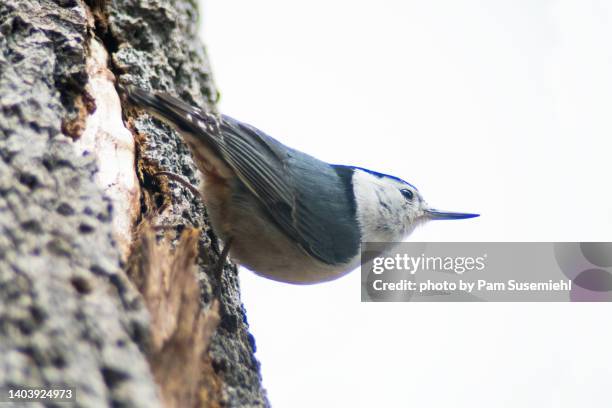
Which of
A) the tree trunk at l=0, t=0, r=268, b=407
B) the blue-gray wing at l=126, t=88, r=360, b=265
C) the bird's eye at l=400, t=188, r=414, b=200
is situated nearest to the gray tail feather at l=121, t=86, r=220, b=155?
the blue-gray wing at l=126, t=88, r=360, b=265

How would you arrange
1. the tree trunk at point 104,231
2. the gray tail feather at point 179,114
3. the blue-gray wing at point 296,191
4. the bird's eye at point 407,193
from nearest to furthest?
the tree trunk at point 104,231 < the gray tail feather at point 179,114 < the blue-gray wing at point 296,191 < the bird's eye at point 407,193

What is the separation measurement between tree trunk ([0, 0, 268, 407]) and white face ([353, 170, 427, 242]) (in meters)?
0.63

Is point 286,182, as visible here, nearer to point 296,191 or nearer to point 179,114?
point 296,191

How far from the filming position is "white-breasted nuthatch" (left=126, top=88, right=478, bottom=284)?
246 cm

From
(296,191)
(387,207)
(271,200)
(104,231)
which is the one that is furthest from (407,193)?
(104,231)

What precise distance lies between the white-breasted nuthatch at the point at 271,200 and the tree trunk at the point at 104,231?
10 cm

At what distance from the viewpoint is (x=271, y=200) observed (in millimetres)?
2598

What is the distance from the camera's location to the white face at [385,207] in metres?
2.99

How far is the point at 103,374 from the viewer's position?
1.31m

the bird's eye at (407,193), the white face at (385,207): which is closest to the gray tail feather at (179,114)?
the white face at (385,207)

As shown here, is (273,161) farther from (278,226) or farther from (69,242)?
(69,242)

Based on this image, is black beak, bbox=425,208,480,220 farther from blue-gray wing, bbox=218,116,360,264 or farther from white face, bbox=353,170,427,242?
blue-gray wing, bbox=218,116,360,264

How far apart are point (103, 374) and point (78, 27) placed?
4.29 feet

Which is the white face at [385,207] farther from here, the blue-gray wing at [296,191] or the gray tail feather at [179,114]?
the gray tail feather at [179,114]
